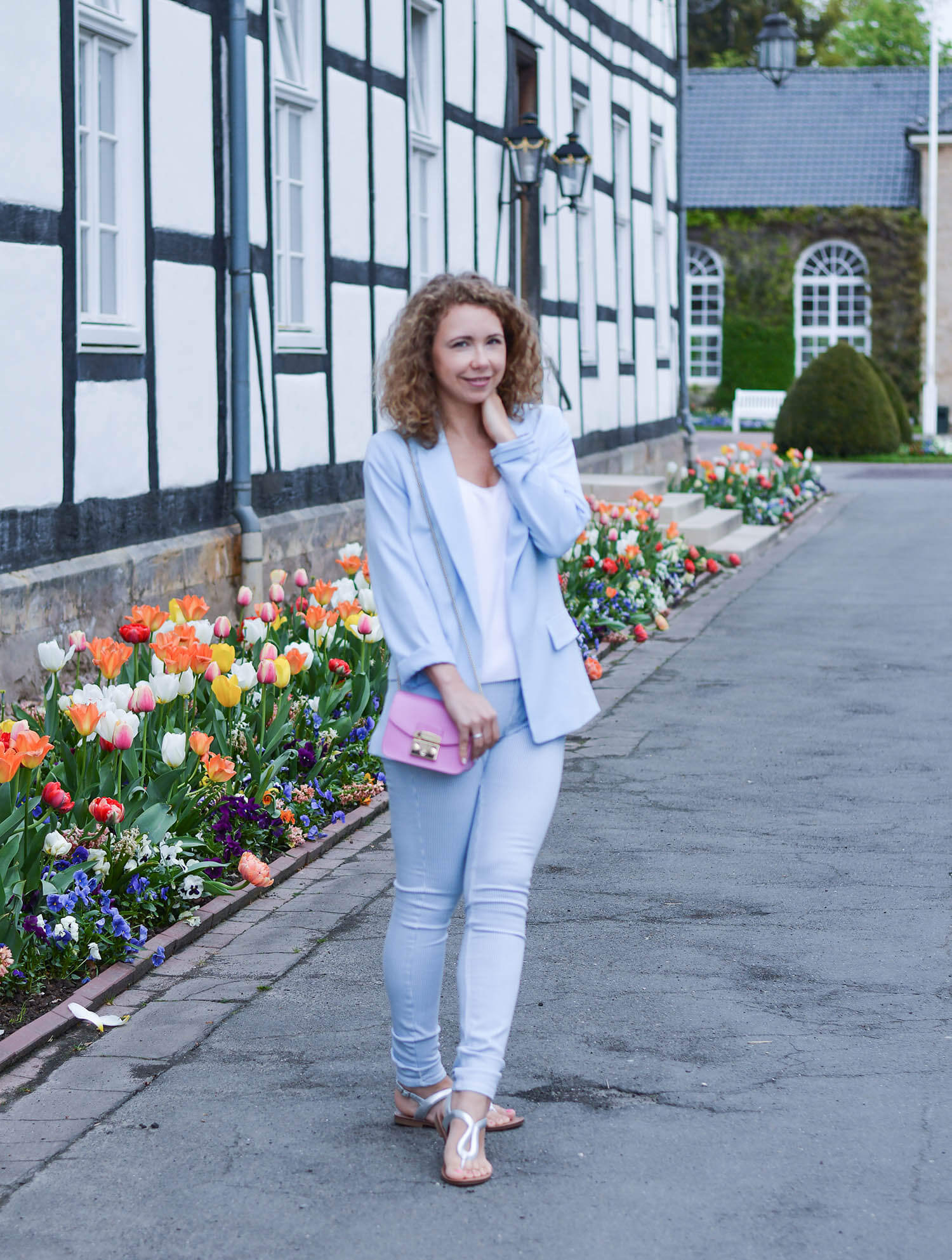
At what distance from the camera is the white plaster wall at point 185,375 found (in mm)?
9602

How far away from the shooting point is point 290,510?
11.3 meters

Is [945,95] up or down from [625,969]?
up

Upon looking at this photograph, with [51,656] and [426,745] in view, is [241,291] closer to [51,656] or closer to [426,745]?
[51,656]

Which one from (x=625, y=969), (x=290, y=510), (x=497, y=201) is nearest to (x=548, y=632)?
(x=625, y=969)

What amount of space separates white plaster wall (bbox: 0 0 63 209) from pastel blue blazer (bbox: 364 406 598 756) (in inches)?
201

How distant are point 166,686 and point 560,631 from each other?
7.20 feet

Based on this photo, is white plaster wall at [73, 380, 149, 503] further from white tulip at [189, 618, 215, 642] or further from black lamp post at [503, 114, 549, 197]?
black lamp post at [503, 114, 549, 197]

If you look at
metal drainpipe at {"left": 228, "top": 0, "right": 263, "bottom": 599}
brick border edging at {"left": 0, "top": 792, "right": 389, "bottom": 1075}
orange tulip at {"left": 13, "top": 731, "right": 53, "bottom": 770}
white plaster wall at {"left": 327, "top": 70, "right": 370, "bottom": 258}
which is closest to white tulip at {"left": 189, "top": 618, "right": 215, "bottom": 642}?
brick border edging at {"left": 0, "top": 792, "right": 389, "bottom": 1075}

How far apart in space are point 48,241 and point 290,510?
325 centimetres

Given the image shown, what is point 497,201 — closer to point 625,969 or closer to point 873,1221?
point 625,969

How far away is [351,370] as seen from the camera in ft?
39.9

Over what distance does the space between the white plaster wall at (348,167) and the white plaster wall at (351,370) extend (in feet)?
1.01

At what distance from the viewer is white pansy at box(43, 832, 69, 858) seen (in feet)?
15.3

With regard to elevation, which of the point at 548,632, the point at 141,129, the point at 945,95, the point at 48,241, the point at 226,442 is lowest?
the point at 548,632
